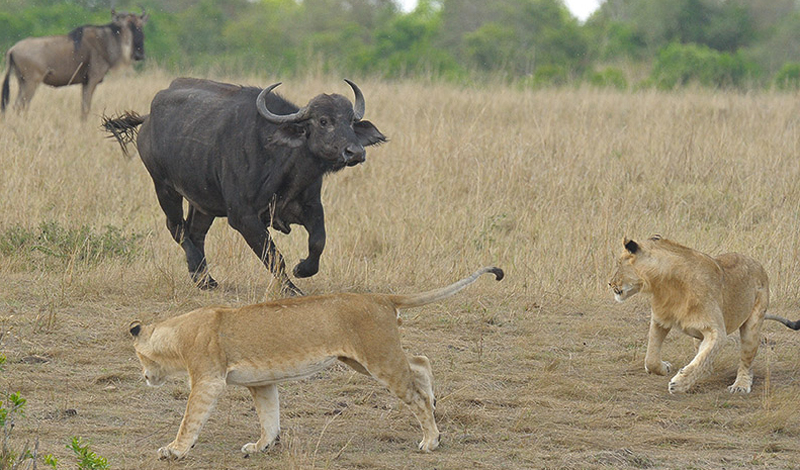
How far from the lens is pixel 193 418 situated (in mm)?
4324

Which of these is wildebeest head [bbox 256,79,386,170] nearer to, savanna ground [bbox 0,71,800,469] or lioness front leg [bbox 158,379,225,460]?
savanna ground [bbox 0,71,800,469]

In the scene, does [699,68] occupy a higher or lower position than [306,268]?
higher

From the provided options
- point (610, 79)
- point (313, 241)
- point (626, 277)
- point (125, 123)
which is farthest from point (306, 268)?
point (610, 79)

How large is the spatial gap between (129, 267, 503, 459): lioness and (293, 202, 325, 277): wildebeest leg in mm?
2710

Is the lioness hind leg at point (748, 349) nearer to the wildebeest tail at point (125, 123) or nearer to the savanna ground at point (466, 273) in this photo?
the savanna ground at point (466, 273)

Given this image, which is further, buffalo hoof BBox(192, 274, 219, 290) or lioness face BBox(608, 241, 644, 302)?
buffalo hoof BBox(192, 274, 219, 290)

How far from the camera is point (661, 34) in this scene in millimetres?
27359

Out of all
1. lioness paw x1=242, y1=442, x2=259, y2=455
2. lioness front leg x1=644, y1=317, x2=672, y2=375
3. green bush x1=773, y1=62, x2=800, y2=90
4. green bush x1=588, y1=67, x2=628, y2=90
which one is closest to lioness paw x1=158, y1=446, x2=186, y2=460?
lioness paw x1=242, y1=442, x2=259, y2=455

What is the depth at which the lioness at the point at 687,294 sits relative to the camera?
17.6 ft

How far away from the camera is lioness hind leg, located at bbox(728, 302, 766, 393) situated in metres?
5.70

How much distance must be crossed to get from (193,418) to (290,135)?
3.23 metres

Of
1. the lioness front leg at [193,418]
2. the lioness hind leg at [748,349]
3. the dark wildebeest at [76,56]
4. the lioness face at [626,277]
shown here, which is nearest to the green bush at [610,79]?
the dark wildebeest at [76,56]

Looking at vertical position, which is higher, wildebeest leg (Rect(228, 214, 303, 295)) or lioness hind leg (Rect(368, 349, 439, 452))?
lioness hind leg (Rect(368, 349, 439, 452))

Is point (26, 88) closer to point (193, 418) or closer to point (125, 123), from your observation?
point (125, 123)
